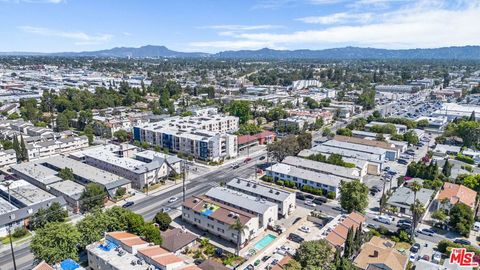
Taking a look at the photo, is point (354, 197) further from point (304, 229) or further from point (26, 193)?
point (26, 193)

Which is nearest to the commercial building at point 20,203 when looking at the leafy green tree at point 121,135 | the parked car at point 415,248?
the leafy green tree at point 121,135

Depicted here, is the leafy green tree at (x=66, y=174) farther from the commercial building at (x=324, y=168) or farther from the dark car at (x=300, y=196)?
the commercial building at (x=324, y=168)

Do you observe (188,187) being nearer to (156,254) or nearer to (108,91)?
(156,254)

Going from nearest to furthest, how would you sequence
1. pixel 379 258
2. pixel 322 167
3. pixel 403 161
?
pixel 379 258 → pixel 322 167 → pixel 403 161

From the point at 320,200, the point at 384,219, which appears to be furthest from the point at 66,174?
the point at 384,219

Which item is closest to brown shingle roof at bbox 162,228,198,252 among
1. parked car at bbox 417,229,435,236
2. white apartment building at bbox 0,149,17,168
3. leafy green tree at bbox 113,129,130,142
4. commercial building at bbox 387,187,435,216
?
parked car at bbox 417,229,435,236

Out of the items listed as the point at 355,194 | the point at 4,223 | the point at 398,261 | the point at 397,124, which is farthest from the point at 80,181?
the point at 397,124
